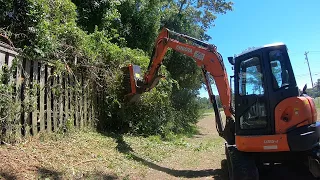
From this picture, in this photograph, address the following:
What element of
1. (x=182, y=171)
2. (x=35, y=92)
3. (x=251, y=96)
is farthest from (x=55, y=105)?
(x=251, y=96)

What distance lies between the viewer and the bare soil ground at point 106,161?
18.8 feet

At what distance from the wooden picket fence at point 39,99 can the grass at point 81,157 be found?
0.94 feet

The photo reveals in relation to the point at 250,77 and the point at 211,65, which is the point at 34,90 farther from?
Answer: the point at 250,77

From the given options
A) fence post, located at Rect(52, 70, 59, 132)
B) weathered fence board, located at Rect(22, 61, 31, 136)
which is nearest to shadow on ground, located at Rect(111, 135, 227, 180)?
fence post, located at Rect(52, 70, 59, 132)

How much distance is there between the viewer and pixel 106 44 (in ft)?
34.3

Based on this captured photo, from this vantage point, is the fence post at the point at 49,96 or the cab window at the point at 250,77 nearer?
the cab window at the point at 250,77

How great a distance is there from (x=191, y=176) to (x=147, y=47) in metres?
9.62

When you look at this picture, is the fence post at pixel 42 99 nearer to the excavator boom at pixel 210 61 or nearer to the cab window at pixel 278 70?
the excavator boom at pixel 210 61

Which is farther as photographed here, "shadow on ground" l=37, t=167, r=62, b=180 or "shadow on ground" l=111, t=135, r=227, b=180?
"shadow on ground" l=111, t=135, r=227, b=180

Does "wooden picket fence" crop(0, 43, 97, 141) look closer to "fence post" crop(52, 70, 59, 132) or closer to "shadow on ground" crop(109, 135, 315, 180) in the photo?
"fence post" crop(52, 70, 59, 132)

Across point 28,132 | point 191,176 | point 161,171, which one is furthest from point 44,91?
point 191,176

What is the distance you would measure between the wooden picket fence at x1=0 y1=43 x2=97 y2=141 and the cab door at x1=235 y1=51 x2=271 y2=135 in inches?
168

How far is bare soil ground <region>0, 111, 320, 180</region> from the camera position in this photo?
5.74 meters

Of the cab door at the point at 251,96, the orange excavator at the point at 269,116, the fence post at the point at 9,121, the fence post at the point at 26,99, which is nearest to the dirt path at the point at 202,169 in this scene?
the orange excavator at the point at 269,116
